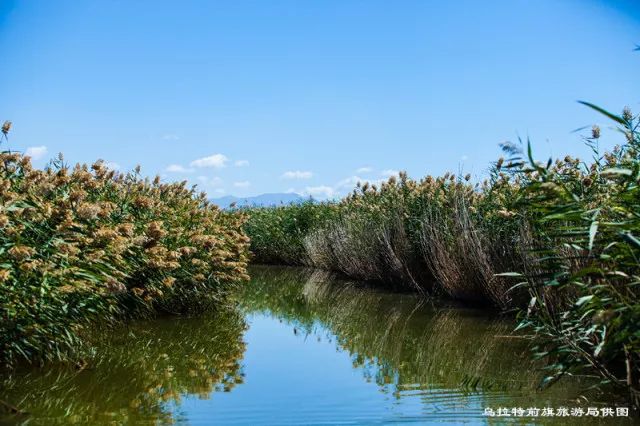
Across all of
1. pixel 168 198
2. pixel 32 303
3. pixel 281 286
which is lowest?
pixel 281 286

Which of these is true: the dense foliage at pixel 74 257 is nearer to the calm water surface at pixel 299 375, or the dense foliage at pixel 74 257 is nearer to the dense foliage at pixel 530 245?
the calm water surface at pixel 299 375

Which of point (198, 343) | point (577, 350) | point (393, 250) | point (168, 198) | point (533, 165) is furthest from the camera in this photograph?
point (393, 250)

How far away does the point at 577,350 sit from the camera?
4.06 m

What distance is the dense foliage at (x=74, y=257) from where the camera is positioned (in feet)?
15.4

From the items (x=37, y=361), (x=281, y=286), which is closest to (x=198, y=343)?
(x=37, y=361)

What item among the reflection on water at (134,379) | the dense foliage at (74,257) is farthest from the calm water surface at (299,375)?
the dense foliage at (74,257)

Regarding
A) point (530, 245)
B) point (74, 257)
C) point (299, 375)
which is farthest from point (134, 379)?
point (530, 245)

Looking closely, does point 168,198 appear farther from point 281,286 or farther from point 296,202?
point 296,202

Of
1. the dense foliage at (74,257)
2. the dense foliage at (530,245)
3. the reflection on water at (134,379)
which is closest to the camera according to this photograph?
the dense foliage at (530,245)

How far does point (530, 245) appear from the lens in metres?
6.54

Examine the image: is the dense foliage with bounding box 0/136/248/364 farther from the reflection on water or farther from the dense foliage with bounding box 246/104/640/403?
the dense foliage with bounding box 246/104/640/403

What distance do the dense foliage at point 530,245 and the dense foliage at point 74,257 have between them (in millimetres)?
3426

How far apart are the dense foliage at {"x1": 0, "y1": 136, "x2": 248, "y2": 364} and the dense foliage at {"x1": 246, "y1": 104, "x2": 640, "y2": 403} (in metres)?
3.43

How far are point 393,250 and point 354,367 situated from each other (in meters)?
6.09
